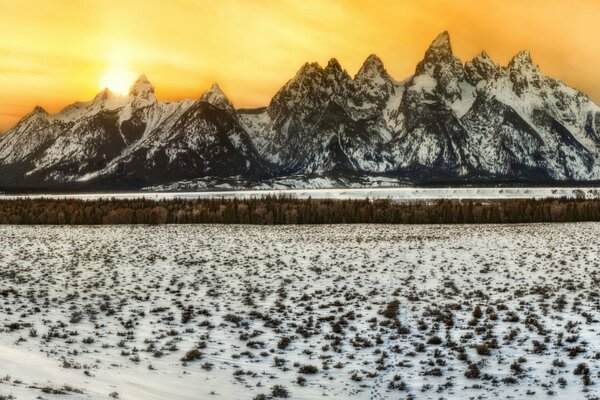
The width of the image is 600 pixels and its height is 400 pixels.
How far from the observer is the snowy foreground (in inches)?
550

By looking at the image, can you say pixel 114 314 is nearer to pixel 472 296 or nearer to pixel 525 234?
pixel 472 296

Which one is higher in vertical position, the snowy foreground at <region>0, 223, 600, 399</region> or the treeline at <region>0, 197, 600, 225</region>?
the treeline at <region>0, 197, 600, 225</region>

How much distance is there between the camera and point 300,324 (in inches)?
796

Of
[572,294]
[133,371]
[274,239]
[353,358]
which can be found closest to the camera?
[133,371]

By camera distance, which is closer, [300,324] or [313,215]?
[300,324]

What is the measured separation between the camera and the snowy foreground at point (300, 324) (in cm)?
1397

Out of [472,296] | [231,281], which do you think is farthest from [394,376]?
[231,281]

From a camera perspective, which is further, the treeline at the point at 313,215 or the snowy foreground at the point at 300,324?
the treeline at the point at 313,215

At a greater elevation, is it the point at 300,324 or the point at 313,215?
the point at 313,215

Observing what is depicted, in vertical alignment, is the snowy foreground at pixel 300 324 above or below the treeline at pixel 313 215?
below

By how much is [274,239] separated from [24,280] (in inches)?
910

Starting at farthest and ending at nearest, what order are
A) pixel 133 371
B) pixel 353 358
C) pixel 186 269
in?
pixel 186 269
pixel 353 358
pixel 133 371

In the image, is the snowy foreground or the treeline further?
the treeline

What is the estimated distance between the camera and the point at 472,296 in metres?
23.9
